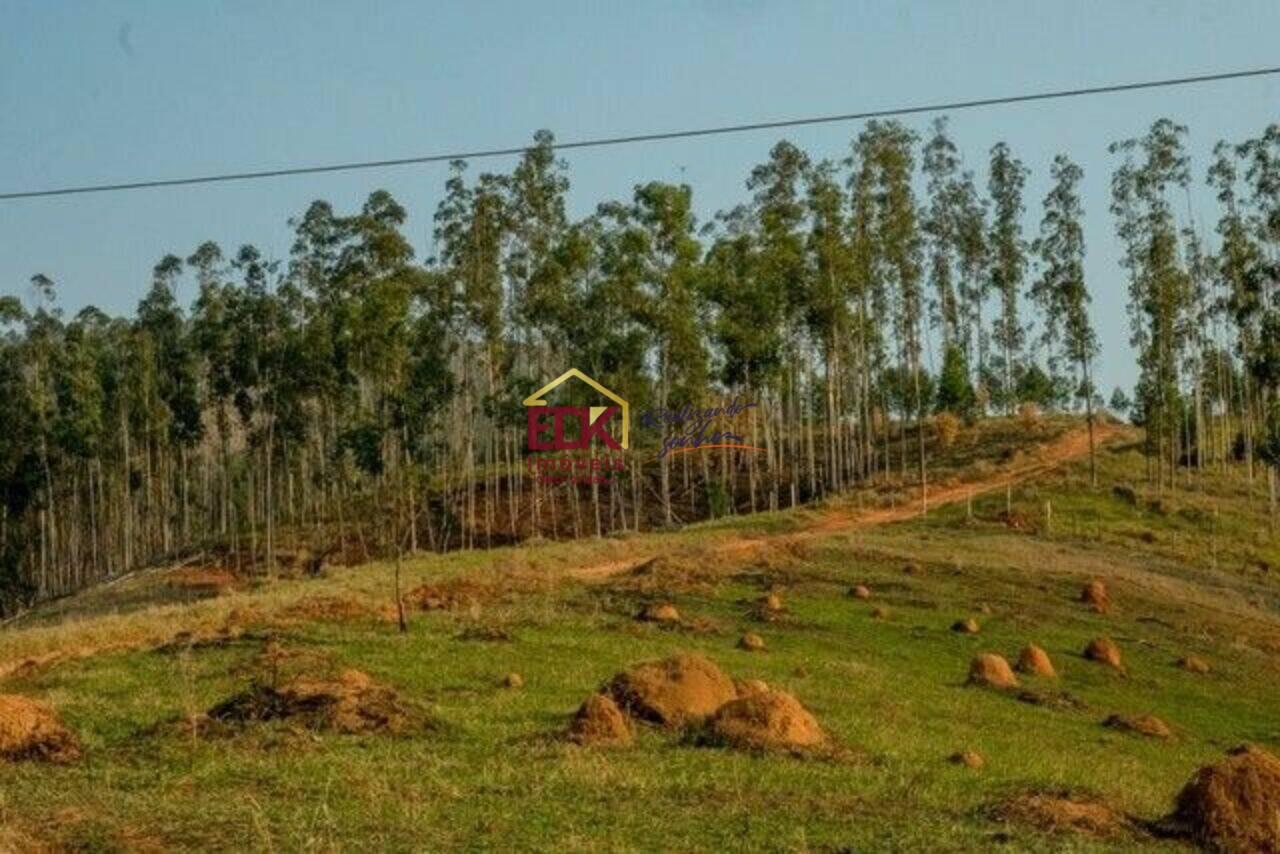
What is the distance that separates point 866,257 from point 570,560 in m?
32.5

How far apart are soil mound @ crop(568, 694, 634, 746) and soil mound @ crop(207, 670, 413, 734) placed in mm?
2366

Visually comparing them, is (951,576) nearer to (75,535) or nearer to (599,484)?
(599,484)

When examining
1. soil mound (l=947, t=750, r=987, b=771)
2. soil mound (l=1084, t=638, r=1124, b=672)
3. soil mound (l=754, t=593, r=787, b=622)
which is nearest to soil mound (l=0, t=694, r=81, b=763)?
soil mound (l=947, t=750, r=987, b=771)

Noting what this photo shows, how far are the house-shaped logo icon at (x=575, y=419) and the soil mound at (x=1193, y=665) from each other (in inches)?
1532

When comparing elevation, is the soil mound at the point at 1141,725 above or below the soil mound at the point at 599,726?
below

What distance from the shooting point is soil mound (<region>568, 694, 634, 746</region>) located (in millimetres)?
20969

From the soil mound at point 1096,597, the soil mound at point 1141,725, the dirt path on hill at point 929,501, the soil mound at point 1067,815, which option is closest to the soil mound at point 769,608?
the dirt path on hill at point 929,501

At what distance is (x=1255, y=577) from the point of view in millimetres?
55812

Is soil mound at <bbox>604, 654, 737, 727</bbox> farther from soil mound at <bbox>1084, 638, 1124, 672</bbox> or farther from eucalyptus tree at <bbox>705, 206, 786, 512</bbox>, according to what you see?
eucalyptus tree at <bbox>705, 206, 786, 512</bbox>

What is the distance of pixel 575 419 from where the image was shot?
7919cm

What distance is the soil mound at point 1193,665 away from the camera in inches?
1512

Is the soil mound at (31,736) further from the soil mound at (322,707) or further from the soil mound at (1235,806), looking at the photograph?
the soil mound at (1235,806)

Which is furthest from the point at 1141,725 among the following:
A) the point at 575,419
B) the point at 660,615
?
the point at 575,419

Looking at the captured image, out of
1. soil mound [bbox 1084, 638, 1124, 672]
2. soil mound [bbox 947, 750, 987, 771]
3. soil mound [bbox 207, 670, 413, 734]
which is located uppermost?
soil mound [bbox 207, 670, 413, 734]
